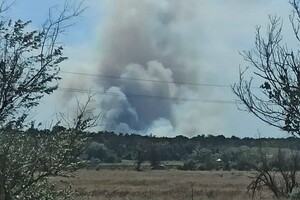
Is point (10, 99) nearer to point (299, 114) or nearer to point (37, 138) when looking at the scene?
point (37, 138)

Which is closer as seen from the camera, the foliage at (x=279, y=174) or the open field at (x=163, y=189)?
the foliage at (x=279, y=174)

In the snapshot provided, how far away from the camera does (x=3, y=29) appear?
1407 centimetres

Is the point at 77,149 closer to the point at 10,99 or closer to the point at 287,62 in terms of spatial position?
the point at 10,99

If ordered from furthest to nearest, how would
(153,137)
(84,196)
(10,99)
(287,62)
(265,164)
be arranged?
(153,137) → (265,164) → (84,196) → (10,99) → (287,62)

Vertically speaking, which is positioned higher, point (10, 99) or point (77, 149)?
point (10, 99)

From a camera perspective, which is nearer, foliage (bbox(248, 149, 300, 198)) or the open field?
foliage (bbox(248, 149, 300, 198))

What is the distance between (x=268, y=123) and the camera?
11.8 metres

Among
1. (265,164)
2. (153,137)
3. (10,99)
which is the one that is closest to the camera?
(10,99)

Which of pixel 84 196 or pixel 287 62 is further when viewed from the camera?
pixel 84 196

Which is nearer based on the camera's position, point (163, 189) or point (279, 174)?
point (279, 174)

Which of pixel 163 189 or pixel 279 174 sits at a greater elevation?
pixel 279 174

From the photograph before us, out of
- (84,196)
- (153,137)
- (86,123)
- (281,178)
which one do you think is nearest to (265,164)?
(281,178)

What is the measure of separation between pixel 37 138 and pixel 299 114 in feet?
19.5

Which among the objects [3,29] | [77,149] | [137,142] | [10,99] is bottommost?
[77,149]
